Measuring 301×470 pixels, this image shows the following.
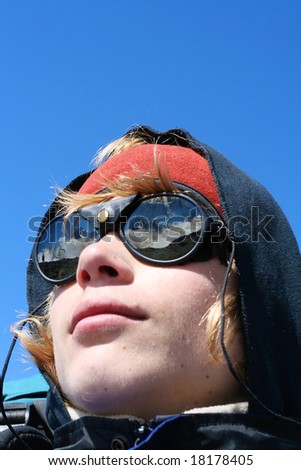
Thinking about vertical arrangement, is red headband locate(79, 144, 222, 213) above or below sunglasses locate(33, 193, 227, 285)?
above

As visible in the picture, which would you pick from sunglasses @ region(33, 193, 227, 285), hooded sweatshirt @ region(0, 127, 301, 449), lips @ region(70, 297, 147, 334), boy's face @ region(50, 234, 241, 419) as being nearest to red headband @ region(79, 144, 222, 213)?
hooded sweatshirt @ region(0, 127, 301, 449)

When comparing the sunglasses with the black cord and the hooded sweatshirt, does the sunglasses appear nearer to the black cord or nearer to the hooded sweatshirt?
the hooded sweatshirt

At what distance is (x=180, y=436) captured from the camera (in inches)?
91.1

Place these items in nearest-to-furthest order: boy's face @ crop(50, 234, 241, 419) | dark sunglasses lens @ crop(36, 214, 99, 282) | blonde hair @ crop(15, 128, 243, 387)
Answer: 1. boy's face @ crop(50, 234, 241, 419)
2. blonde hair @ crop(15, 128, 243, 387)
3. dark sunglasses lens @ crop(36, 214, 99, 282)

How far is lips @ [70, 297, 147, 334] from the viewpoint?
2377mm

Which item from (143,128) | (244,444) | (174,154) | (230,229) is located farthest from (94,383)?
(143,128)

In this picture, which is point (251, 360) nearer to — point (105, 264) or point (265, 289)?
point (265, 289)

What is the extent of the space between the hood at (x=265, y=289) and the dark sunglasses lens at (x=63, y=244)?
0.54m

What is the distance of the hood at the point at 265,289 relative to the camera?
2467 mm

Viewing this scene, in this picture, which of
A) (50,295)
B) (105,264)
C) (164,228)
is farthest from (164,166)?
(50,295)

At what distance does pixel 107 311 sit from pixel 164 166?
63 cm

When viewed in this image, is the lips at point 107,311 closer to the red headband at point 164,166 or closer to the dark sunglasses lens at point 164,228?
the dark sunglasses lens at point 164,228

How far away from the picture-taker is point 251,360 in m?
2.45

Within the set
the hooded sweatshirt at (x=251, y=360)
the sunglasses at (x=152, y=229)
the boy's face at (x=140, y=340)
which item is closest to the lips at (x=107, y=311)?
the boy's face at (x=140, y=340)
